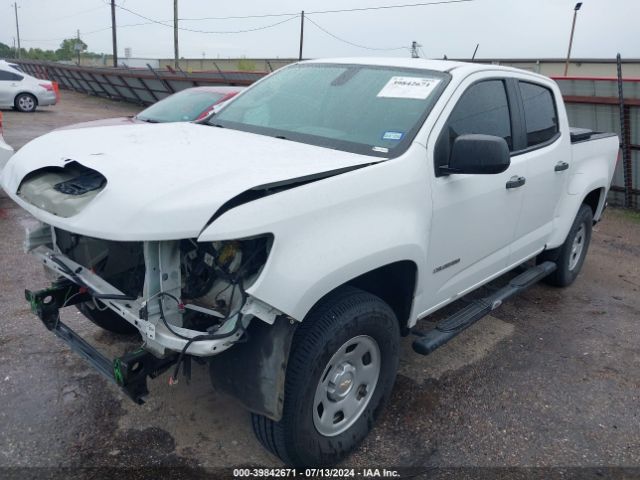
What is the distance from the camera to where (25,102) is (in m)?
19.8

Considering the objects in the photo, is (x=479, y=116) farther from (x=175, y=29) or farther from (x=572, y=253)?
(x=175, y=29)

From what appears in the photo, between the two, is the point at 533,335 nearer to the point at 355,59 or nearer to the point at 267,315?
the point at 355,59

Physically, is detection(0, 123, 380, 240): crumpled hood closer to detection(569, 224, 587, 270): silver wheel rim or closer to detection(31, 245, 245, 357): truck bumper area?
detection(31, 245, 245, 357): truck bumper area

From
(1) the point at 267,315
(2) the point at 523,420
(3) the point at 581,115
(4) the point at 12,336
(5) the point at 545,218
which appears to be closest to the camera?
(1) the point at 267,315

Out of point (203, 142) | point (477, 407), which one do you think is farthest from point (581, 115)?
point (203, 142)

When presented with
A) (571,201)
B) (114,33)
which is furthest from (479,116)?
(114,33)

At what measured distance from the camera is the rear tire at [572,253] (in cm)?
507

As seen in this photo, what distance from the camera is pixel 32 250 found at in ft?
10.0

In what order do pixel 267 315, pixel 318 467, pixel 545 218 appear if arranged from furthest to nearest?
pixel 545 218 < pixel 318 467 < pixel 267 315

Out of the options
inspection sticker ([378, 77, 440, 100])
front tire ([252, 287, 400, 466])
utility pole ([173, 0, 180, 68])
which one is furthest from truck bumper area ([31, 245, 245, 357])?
utility pole ([173, 0, 180, 68])

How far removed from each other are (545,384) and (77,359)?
3.10 m

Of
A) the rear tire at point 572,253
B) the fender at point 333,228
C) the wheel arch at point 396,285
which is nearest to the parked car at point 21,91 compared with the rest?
the rear tire at point 572,253

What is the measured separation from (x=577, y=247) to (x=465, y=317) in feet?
8.35

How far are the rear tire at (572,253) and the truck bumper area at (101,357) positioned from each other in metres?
3.77
